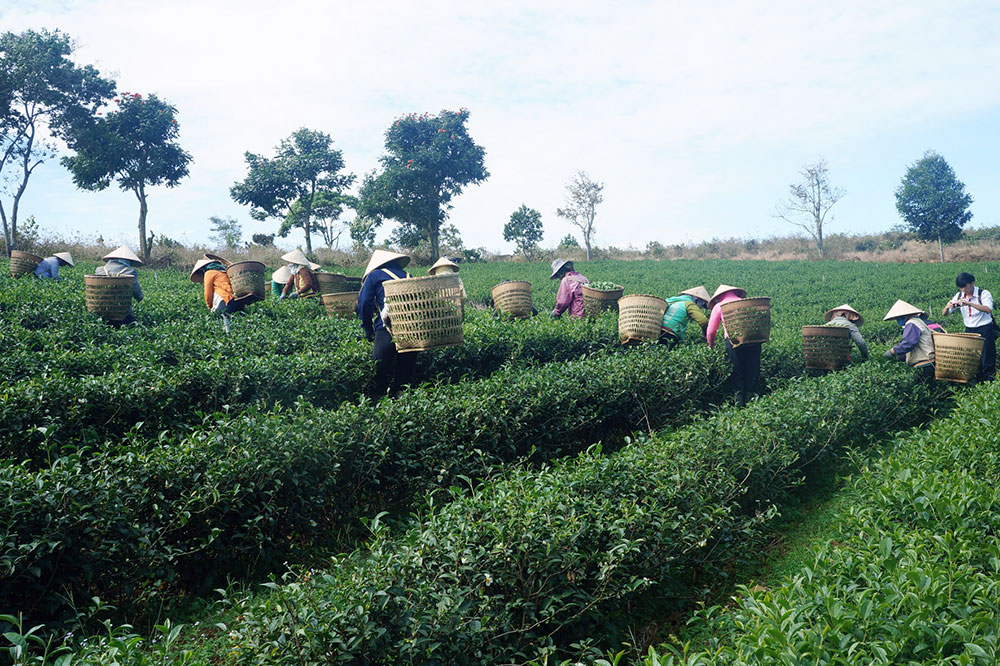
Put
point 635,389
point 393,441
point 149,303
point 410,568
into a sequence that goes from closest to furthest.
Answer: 1. point 410,568
2. point 393,441
3. point 635,389
4. point 149,303

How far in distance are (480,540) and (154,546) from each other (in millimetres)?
1829

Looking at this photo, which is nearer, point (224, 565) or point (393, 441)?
point (224, 565)

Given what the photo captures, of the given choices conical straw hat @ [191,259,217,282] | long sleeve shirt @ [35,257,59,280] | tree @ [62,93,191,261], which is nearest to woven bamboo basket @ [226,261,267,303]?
conical straw hat @ [191,259,217,282]

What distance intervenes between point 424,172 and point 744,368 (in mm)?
24703

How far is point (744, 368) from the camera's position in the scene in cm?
766

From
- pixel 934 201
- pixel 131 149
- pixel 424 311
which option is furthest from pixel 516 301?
pixel 934 201

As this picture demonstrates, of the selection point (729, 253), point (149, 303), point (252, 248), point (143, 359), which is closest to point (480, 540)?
point (143, 359)

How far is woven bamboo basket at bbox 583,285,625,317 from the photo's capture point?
972 centimetres

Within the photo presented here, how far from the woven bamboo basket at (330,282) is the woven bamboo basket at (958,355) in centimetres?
858

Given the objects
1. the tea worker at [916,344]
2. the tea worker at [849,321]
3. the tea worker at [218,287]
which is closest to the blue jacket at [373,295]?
the tea worker at [218,287]

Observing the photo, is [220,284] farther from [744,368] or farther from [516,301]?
[744,368]

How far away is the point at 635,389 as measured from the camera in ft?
22.5

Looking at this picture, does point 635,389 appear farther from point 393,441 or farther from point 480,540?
point 480,540

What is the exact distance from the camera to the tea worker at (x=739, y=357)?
24.9ft
